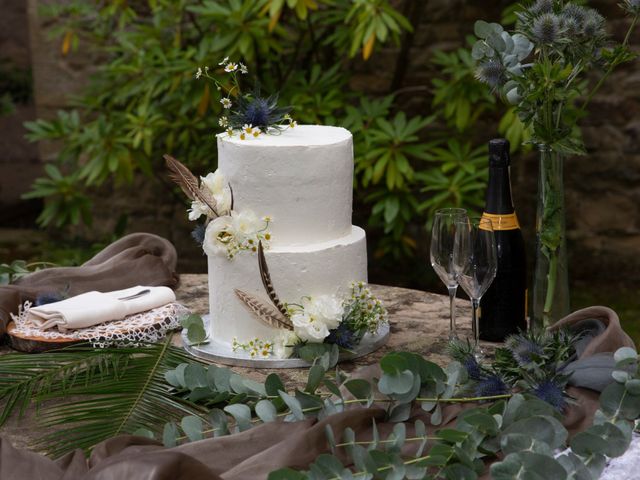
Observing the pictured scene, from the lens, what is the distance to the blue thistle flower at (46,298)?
2.17 metres

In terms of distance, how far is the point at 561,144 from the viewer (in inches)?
71.6

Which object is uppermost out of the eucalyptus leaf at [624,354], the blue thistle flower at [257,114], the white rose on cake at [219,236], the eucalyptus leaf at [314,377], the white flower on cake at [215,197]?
the blue thistle flower at [257,114]

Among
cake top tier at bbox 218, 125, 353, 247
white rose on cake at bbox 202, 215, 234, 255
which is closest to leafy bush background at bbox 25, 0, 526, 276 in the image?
cake top tier at bbox 218, 125, 353, 247

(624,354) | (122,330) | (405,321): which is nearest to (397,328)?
(405,321)

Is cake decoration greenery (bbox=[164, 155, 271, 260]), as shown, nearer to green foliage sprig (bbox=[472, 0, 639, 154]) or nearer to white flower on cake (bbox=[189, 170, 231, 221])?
white flower on cake (bbox=[189, 170, 231, 221])

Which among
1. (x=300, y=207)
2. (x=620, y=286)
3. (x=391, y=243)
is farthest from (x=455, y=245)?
(x=620, y=286)

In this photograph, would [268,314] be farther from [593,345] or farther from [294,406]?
[593,345]

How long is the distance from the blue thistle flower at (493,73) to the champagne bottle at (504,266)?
0.15 m

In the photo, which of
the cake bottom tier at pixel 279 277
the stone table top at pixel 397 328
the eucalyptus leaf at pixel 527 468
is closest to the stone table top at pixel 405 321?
the stone table top at pixel 397 328

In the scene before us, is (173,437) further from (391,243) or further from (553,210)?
(391,243)

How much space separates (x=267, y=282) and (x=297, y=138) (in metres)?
0.31

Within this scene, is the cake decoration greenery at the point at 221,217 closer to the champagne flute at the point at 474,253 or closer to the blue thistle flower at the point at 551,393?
the champagne flute at the point at 474,253

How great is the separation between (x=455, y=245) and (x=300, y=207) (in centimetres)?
34

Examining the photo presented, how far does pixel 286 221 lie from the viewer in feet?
6.43
